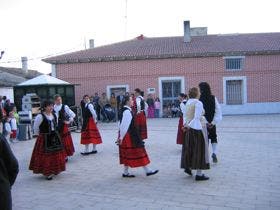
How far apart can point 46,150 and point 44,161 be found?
0.22 metres

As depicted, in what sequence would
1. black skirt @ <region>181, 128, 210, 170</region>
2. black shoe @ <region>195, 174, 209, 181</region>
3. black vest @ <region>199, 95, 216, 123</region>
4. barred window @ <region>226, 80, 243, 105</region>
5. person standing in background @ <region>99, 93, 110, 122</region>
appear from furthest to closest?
barred window @ <region>226, 80, 243, 105</region>, person standing in background @ <region>99, 93, 110, 122</region>, black vest @ <region>199, 95, 216, 123</region>, black shoe @ <region>195, 174, 209, 181</region>, black skirt @ <region>181, 128, 210, 170</region>

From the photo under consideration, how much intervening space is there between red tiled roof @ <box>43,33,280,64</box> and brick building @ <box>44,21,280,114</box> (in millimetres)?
60

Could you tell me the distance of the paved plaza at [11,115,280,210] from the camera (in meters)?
6.49

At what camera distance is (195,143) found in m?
7.78

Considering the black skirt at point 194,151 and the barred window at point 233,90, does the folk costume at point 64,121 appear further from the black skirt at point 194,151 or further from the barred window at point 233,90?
the barred window at point 233,90

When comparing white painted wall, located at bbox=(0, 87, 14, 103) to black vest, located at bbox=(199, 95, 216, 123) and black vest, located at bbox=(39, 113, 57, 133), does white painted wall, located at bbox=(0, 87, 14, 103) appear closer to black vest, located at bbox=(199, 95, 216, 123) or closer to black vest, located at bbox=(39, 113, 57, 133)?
black vest, located at bbox=(39, 113, 57, 133)

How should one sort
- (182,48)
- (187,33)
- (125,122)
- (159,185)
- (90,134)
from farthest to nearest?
(187,33)
(182,48)
(90,134)
(125,122)
(159,185)

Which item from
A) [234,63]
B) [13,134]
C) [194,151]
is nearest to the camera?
[194,151]

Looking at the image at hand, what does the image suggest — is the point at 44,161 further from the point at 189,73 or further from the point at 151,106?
the point at 189,73

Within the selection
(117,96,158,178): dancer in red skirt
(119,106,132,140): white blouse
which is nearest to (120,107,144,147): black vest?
(117,96,158,178): dancer in red skirt

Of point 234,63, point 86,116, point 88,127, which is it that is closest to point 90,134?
point 88,127

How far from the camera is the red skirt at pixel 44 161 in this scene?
27.7 feet

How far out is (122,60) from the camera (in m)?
26.2

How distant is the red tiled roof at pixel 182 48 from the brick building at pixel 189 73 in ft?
0.20
